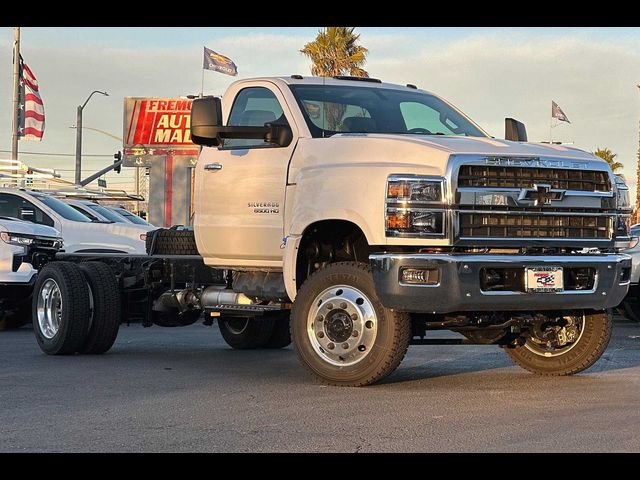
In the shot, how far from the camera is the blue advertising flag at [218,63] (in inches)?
1671

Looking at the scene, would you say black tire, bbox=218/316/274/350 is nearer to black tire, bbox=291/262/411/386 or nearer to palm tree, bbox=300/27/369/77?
black tire, bbox=291/262/411/386

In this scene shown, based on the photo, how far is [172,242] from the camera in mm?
11586

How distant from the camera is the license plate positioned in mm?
8438

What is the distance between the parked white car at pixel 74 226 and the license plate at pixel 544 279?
11.5 metres

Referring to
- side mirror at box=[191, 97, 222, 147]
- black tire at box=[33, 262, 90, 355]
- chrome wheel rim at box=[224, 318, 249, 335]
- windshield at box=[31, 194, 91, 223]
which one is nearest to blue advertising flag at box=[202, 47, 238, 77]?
windshield at box=[31, 194, 91, 223]

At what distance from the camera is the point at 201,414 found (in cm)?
746

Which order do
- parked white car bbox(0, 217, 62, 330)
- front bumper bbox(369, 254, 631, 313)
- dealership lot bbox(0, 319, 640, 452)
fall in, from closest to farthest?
dealership lot bbox(0, 319, 640, 452)
front bumper bbox(369, 254, 631, 313)
parked white car bbox(0, 217, 62, 330)

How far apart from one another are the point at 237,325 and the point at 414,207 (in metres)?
4.70

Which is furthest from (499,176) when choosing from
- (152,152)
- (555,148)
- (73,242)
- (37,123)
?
(152,152)

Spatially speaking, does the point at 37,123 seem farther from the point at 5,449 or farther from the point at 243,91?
the point at 5,449

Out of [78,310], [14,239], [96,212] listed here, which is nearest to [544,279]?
[78,310]

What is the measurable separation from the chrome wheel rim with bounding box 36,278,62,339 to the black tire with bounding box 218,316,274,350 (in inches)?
67.4

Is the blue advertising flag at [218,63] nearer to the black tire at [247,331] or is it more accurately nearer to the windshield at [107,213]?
the windshield at [107,213]

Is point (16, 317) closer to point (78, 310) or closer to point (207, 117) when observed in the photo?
point (78, 310)
